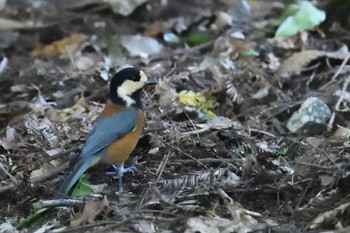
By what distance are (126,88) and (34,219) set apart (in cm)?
126

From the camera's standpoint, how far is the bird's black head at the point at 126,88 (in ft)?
17.3

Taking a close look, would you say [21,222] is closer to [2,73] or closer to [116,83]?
[116,83]

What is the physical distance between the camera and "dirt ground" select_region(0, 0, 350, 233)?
4113mm

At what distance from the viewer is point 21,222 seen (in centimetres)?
443

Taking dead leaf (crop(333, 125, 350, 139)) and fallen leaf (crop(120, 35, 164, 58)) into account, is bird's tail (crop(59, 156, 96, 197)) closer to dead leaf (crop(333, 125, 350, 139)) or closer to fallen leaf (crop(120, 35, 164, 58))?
dead leaf (crop(333, 125, 350, 139))

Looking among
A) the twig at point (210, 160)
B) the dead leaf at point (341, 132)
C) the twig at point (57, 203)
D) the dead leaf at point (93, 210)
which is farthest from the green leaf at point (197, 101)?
the dead leaf at point (93, 210)

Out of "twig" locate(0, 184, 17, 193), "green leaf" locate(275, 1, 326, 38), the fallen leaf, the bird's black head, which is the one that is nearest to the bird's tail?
"twig" locate(0, 184, 17, 193)

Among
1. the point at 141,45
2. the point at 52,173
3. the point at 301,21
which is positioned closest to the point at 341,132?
the point at 52,173

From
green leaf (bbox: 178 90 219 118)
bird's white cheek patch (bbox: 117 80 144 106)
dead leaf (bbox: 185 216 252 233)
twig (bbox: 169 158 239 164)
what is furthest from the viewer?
green leaf (bbox: 178 90 219 118)

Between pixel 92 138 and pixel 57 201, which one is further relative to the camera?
pixel 92 138

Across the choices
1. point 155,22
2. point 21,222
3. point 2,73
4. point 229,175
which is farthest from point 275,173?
point 155,22

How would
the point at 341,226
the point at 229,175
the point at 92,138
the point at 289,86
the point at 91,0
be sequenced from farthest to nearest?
1. the point at 91,0
2. the point at 289,86
3. the point at 92,138
4. the point at 229,175
5. the point at 341,226

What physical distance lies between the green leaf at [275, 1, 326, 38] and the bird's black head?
9.22ft

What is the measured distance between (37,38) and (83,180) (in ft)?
12.6
